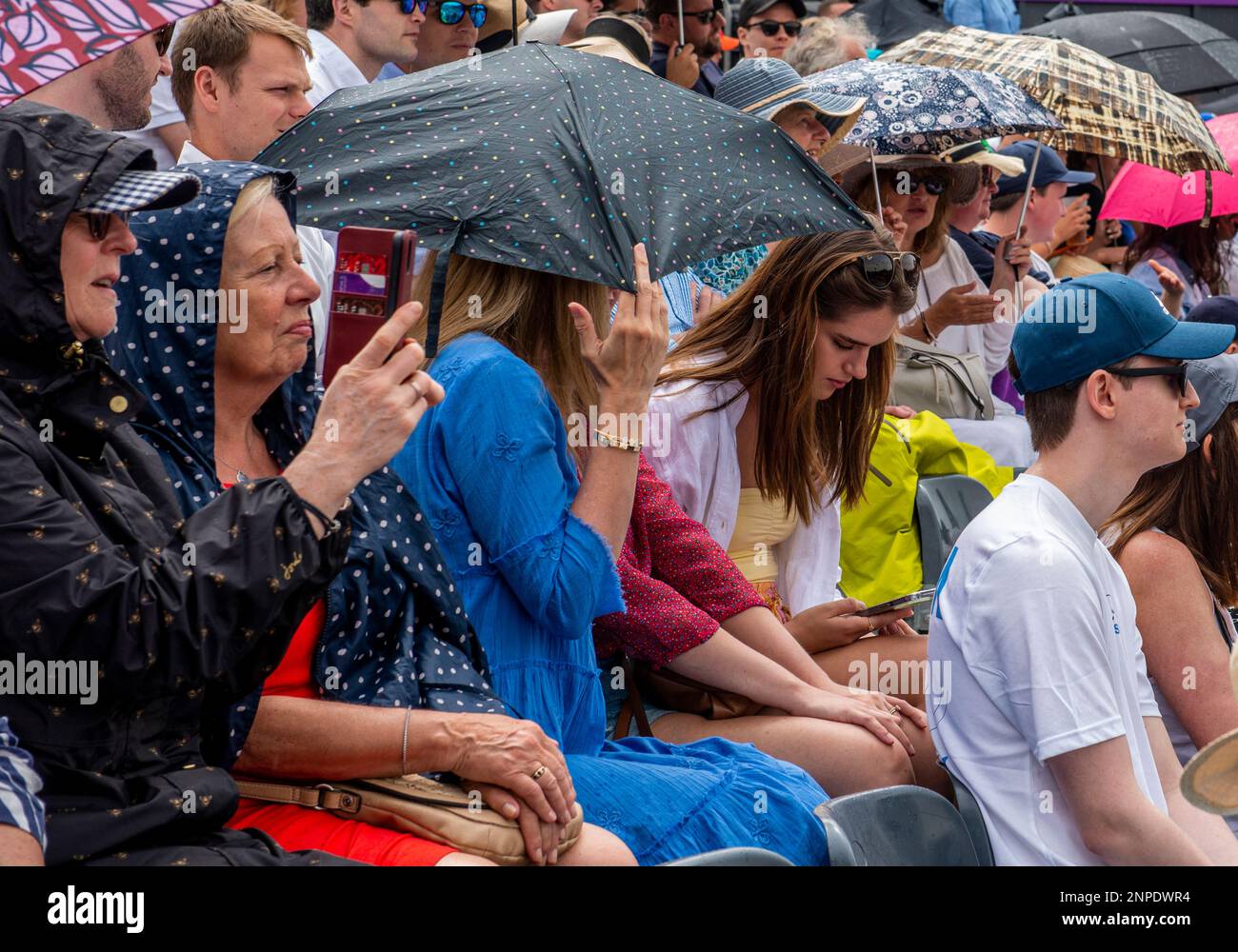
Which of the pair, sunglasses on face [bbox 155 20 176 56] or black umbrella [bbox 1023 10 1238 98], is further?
black umbrella [bbox 1023 10 1238 98]

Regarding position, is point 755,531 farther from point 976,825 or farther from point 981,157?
point 981,157

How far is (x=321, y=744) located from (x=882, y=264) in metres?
2.09

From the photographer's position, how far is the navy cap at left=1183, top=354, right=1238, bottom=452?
3.69m

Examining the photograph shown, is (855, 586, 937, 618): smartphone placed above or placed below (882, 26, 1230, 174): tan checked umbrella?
below

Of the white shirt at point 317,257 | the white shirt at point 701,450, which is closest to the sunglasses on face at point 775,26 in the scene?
the white shirt at point 317,257

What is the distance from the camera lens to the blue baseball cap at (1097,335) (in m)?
3.10

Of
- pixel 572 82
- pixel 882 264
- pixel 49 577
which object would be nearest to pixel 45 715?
pixel 49 577

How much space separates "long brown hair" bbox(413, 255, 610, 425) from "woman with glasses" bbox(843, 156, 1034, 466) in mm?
2598

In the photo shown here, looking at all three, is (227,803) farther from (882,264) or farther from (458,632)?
(882,264)

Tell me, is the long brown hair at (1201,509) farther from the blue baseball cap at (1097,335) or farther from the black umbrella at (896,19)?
the black umbrella at (896,19)

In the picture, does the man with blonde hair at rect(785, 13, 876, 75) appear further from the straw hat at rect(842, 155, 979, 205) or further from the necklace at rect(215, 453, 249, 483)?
the necklace at rect(215, 453, 249, 483)

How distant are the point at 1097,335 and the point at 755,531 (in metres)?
1.29

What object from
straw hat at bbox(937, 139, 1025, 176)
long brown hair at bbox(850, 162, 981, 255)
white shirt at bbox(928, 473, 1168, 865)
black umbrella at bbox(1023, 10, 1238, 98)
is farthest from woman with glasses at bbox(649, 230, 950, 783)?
black umbrella at bbox(1023, 10, 1238, 98)

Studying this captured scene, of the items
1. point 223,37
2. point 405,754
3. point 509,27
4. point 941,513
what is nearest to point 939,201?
point 941,513
